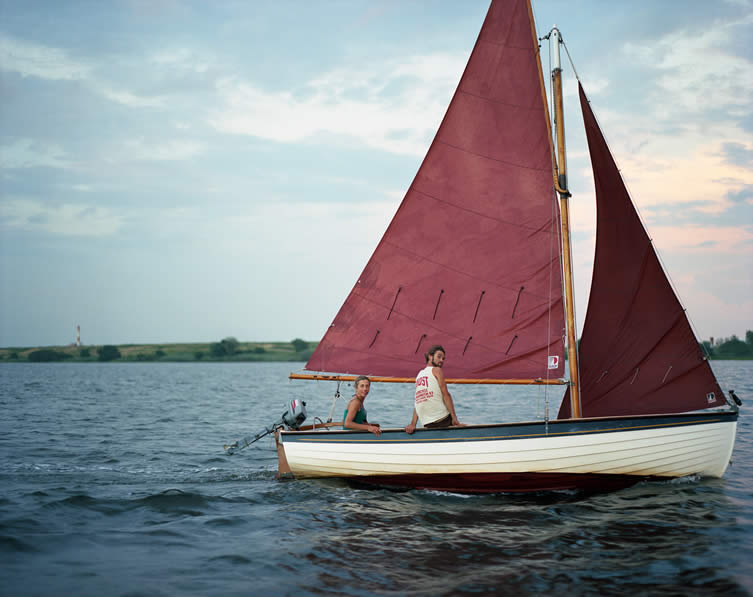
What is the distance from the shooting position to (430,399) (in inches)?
406

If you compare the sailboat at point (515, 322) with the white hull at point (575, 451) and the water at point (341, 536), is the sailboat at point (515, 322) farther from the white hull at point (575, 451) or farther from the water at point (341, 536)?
the water at point (341, 536)

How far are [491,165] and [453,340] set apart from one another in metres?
3.31

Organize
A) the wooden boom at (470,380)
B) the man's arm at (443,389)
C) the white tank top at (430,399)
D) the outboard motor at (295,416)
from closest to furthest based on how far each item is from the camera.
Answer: the man's arm at (443,389) → the white tank top at (430,399) → the wooden boom at (470,380) → the outboard motor at (295,416)

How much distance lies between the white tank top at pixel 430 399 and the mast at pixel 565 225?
87.2 inches

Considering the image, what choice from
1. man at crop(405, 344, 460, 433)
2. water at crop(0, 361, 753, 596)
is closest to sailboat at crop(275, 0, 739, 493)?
man at crop(405, 344, 460, 433)

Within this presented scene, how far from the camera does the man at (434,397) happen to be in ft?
33.4

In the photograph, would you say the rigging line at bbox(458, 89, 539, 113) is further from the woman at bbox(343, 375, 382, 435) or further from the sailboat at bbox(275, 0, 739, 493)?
the woman at bbox(343, 375, 382, 435)

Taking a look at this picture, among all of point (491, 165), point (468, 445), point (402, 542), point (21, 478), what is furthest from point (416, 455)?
point (21, 478)

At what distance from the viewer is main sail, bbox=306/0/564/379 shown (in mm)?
11234

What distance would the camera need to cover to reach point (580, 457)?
9.78m

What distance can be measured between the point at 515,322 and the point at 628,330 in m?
1.89

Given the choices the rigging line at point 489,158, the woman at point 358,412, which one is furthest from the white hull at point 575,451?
the rigging line at point 489,158

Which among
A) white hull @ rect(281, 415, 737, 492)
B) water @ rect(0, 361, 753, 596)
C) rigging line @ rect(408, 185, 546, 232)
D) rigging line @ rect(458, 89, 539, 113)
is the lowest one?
water @ rect(0, 361, 753, 596)

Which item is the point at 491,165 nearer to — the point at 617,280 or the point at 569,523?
the point at 617,280
